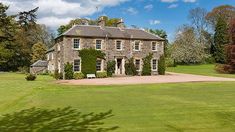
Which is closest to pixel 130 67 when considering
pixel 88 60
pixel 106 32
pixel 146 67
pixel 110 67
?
pixel 146 67

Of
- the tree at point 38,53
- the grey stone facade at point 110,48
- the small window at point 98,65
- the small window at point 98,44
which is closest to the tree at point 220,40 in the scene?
the grey stone facade at point 110,48

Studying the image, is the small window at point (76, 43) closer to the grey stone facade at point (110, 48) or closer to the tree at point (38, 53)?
the grey stone facade at point (110, 48)

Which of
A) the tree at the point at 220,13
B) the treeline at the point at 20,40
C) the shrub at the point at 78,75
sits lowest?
the shrub at the point at 78,75

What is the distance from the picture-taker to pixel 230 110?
639 inches

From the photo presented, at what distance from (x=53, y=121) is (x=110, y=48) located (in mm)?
35553

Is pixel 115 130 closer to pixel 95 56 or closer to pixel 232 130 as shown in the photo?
pixel 232 130

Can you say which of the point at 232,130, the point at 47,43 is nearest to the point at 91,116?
the point at 232,130

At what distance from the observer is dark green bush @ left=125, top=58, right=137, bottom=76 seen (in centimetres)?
5047

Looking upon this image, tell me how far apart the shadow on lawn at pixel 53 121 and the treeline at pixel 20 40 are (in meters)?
4.34

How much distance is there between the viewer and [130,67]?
166 ft

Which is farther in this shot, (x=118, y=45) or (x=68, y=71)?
(x=118, y=45)

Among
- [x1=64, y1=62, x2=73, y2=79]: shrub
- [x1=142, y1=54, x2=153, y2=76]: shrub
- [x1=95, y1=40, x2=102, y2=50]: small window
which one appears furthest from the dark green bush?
[x1=64, y1=62, x2=73, y2=79]: shrub

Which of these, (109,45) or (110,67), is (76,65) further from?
(109,45)

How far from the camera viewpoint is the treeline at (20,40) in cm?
1711
